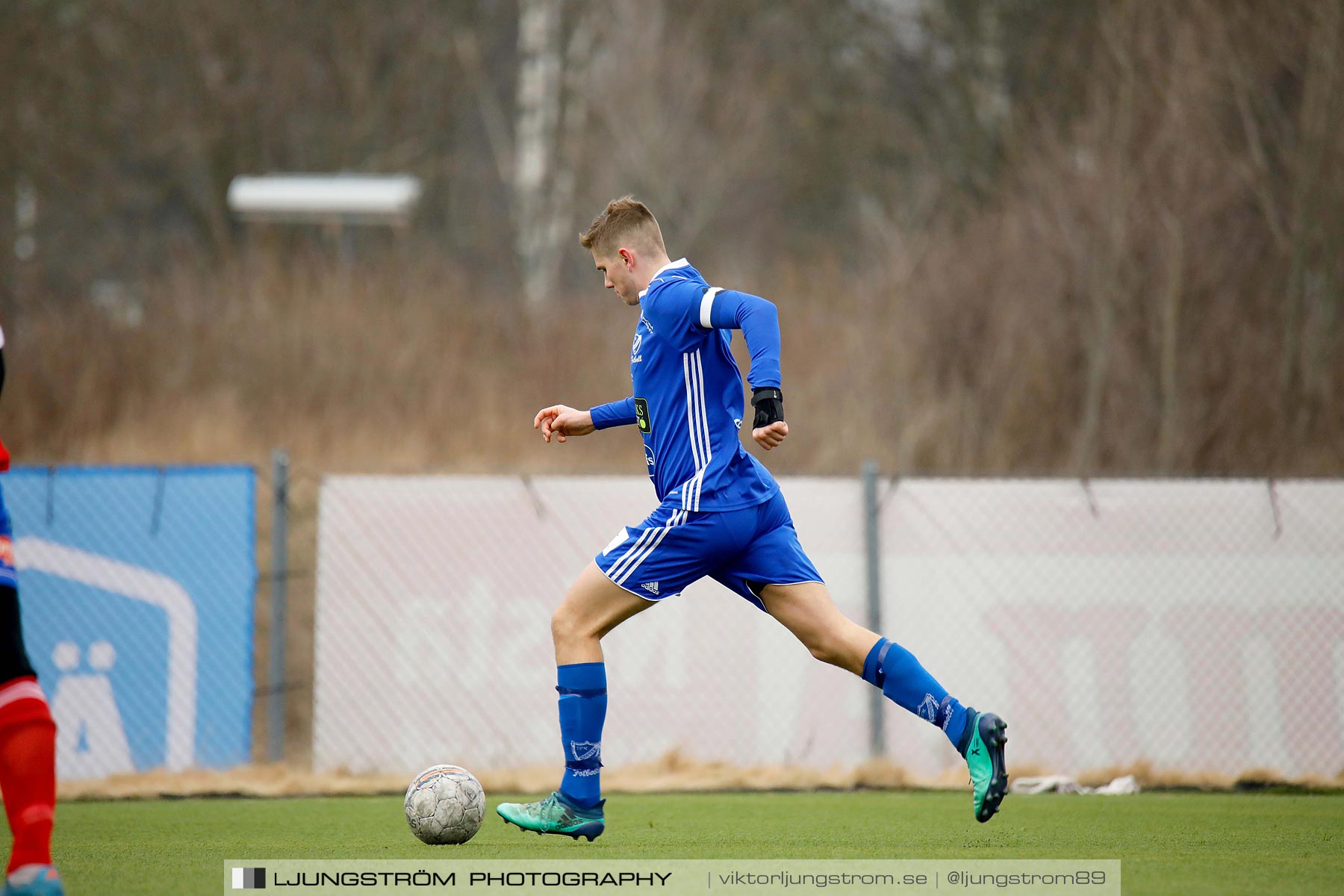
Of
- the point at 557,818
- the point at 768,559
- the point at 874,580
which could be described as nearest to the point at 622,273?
the point at 768,559

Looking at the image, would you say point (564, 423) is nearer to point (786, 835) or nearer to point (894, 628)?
point (786, 835)

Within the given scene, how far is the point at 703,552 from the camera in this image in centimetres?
503

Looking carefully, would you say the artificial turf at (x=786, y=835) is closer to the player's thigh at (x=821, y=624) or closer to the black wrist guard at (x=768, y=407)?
the player's thigh at (x=821, y=624)

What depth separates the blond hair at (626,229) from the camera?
17.4 feet

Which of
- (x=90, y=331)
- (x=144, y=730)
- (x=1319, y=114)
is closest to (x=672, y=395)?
(x=144, y=730)

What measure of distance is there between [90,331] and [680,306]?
1166cm

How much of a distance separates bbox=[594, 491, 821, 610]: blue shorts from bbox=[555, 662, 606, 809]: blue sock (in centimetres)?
37

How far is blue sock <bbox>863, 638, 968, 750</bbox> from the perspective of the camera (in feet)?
16.3

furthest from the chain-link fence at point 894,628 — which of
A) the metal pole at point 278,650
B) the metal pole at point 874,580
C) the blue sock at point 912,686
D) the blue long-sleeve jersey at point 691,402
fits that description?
the blue long-sleeve jersey at point 691,402

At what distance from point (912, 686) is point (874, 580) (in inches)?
148

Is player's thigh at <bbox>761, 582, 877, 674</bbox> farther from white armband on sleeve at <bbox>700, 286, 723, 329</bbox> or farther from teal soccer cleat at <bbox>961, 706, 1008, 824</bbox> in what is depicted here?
white armband on sleeve at <bbox>700, 286, 723, 329</bbox>

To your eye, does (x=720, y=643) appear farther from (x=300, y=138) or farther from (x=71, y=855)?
(x=300, y=138)

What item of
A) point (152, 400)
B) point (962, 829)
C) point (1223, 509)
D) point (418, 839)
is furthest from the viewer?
point (152, 400)

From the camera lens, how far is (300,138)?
2191 cm
